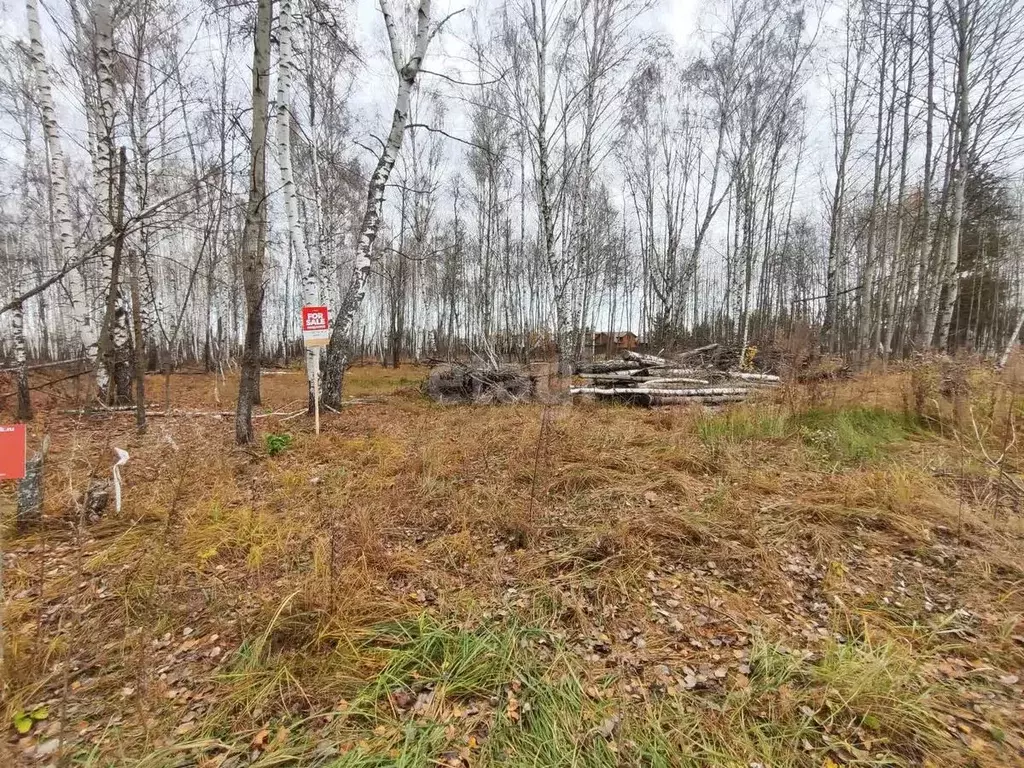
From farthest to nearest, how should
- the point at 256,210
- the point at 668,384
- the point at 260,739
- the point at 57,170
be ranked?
the point at 668,384
the point at 57,170
the point at 256,210
the point at 260,739

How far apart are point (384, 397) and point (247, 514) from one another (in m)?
6.83

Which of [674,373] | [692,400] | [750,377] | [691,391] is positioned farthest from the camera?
[674,373]

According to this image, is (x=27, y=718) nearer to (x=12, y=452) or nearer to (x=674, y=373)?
(x=12, y=452)

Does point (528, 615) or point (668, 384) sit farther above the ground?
point (668, 384)

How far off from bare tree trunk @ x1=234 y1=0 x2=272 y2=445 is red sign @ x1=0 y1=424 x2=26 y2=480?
10.5 ft

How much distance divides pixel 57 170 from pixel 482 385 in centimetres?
890

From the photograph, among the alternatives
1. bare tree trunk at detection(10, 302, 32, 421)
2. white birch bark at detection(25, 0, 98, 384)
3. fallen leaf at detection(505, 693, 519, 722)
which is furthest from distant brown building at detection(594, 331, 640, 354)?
fallen leaf at detection(505, 693, 519, 722)

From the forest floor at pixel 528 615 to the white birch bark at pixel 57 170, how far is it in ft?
18.4

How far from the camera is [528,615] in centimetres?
230

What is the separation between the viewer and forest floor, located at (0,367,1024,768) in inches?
64.5

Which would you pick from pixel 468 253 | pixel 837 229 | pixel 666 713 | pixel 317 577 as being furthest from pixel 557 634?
pixel 468 253

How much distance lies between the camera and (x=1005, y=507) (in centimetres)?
324

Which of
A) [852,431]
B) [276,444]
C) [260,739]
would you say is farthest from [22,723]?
[852,431]

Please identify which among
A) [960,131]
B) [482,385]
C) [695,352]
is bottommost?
[482,385]
